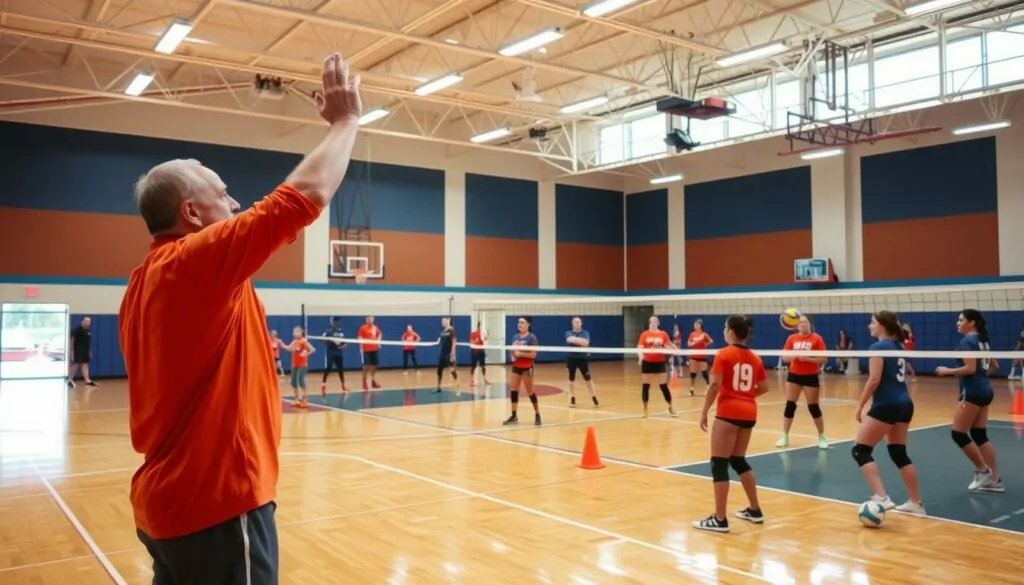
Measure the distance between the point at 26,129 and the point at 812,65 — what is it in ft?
68.2

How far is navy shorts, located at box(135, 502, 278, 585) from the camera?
1934mm

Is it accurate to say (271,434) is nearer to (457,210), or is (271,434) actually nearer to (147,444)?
(147,444)

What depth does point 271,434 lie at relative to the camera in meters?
2.04

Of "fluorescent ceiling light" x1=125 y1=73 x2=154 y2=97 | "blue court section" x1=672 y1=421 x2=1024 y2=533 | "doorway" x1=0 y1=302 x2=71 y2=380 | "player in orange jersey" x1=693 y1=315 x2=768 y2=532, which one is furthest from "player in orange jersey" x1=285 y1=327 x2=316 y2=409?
"player in orange jersey" x1=693 y1=315 x2=768 y2=532

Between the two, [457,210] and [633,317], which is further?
[633,317]

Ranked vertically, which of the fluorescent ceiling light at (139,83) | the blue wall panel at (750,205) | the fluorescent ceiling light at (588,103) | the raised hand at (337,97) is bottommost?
the raised hand at (337,97)

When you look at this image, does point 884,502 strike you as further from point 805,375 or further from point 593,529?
point 805,375

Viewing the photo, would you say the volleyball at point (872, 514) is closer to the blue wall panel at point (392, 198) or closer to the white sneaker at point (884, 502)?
the white sneaker at point (884, 502)

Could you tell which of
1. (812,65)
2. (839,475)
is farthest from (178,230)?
(812,65)

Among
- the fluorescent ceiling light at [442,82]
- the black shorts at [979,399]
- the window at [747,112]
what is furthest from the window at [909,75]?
the black shorts at [979,399]

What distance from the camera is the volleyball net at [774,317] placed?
21688 mm

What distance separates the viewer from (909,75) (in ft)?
70.0

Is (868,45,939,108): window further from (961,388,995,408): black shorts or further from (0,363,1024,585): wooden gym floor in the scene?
(961,388,995,408): black shorts

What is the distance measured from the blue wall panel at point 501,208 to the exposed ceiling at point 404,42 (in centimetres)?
523
